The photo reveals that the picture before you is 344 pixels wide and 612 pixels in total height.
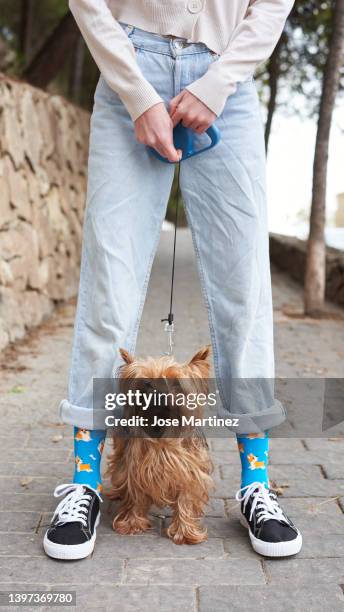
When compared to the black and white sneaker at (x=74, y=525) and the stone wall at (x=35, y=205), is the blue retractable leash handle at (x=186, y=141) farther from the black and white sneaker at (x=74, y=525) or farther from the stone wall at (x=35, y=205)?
the stone wall at (x=35, y=205)

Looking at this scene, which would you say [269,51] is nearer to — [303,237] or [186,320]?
[186,320]

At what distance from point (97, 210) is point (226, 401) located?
2.35ft

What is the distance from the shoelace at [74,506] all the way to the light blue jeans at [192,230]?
21 centimetres

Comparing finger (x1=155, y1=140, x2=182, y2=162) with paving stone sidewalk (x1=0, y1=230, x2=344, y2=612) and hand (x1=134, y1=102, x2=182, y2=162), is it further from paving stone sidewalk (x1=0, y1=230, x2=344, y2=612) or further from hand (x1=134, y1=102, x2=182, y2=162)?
paving stone sidewalk (x1=0, y1=230, x2=344, y2=612)


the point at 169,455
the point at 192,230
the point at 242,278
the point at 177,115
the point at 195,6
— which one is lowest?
the point at 169,455

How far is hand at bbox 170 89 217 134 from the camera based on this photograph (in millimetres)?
2115

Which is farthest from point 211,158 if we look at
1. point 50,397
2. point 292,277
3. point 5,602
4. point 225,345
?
point 292,277

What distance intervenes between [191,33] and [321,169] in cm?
460

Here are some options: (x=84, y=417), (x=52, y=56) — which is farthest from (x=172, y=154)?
(x=52, y=56)

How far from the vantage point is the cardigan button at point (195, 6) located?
2.17m

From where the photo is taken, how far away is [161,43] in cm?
221

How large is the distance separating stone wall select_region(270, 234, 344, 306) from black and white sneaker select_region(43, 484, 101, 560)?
553 cm

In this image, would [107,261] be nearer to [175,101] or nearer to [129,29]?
[175,101]

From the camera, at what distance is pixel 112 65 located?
2.15 m
